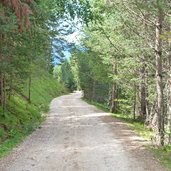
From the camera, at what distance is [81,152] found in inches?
576

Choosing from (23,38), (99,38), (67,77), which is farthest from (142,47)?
(67,77)

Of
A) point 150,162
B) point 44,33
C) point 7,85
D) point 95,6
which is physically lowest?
point 150,162

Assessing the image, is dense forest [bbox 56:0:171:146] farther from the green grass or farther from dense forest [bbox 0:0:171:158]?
→ the green grass

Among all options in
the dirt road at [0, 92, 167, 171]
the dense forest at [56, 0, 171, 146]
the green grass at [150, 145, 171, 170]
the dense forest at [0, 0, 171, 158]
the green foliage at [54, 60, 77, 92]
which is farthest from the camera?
the green foliage at [54, 60, 77, 92]

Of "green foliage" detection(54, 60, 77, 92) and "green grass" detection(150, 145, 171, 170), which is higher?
"green foliage" detection(54, 60, 77, 92)

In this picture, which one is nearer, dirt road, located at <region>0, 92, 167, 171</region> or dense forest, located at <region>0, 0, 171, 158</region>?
dirt road, located at <region>0, 92, 167, 171</region>

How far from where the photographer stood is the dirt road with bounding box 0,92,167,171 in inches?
483

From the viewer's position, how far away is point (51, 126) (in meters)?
23.7

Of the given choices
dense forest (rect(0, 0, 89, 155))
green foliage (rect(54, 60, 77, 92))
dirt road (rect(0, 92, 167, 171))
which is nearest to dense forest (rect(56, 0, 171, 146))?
dense forest (rect(0, 0, 89, 155))

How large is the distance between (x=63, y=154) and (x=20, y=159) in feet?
5.31

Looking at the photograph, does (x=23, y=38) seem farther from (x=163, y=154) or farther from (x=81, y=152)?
(x=163, y=154)

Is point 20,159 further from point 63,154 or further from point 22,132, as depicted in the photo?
point 22,132

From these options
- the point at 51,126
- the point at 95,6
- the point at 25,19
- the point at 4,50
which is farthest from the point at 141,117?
the point at 25,19

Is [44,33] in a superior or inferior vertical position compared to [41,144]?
superior
